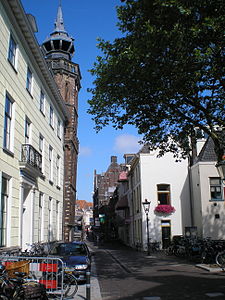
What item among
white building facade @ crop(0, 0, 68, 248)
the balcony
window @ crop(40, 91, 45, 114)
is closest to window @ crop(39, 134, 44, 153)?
white building facade @ crop(0, 0, 68, 248)

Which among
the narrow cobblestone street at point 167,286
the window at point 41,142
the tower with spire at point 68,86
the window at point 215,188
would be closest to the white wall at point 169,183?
the window at point 215,188

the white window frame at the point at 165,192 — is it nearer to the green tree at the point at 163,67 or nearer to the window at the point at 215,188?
the window at the point at 215,188

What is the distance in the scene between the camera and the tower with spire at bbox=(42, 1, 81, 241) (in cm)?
3859

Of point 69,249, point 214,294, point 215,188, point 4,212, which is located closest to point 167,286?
point 214,294

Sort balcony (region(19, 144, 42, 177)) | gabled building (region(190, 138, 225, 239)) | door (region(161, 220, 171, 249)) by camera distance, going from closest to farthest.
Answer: balcony (region(19, 144, 42, 177))
gabled building (region(190, 138, 225, 239))
door (region(161, 220, 171, 249))

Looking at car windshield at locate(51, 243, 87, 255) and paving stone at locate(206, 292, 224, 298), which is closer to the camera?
paving stone at locate(206, 292, 224, 298)

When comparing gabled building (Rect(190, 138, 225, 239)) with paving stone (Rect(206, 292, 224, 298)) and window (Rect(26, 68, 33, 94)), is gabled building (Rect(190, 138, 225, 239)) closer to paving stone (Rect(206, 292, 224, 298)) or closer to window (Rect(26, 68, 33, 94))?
window (Rect(26, 68, 33, 94))

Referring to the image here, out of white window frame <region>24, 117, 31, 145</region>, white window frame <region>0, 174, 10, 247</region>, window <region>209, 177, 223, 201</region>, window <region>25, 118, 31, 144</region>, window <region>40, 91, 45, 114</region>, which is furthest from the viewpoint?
window <region>209, 177, 223, 201</region>

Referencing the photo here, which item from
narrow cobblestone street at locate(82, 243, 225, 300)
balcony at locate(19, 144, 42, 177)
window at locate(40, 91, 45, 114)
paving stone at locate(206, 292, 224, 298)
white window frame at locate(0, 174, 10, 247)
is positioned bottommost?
narrow cobblestone street at locate(82, 243, 225, 300)

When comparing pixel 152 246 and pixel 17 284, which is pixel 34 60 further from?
pixel 152 246

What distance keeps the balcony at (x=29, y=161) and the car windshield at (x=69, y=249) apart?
3790 millimetres

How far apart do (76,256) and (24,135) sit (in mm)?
6323

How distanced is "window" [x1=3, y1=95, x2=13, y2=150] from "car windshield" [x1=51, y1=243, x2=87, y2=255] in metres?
4.79

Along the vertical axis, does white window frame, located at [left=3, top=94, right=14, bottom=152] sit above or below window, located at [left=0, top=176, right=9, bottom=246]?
above
